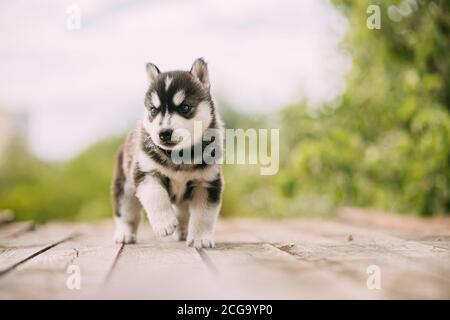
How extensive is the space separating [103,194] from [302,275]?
308 inches

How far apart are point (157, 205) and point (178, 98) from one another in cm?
69

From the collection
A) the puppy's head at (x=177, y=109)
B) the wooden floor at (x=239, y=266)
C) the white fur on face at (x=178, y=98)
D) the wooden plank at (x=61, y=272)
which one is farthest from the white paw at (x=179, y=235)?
the white fur on face at (x=178, y=98)

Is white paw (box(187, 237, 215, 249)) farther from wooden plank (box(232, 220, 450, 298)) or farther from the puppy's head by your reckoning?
the puppy's head

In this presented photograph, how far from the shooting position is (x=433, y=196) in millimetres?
6090

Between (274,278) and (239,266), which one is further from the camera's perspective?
(239,266)

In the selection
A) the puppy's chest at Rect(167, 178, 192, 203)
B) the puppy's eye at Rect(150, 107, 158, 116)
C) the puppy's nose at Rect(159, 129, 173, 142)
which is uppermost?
the puppy's eye at Rect(150, 107, 158, 116)

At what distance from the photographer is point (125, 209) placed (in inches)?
163

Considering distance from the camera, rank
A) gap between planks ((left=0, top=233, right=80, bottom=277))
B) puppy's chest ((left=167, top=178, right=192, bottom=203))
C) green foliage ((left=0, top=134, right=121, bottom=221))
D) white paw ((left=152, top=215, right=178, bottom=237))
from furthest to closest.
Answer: green foliage ((left=0, top=134, right=121, bottom=221)), puppy's chest ((left=167, top=178, right=192, bottom=203)), white paw ((left=152, top=215, right=178, bottom=237)), gap between planks ((left=0, top=233, right=80, bottom=277))

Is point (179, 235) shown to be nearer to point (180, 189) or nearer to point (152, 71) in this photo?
point (180, 189)

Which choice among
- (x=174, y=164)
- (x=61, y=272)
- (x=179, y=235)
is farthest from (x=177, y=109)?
(x=61, y=272)

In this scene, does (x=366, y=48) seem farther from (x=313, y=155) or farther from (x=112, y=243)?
(x=112, y=243)

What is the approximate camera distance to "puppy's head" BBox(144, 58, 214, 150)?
139 inches

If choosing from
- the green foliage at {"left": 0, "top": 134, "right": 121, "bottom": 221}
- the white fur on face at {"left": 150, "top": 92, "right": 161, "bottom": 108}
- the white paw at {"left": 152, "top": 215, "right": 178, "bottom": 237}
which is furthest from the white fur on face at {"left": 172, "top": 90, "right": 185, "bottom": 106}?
the green foliage at {"left": 0, "top": 134, "right": 121, "bottom": 221}
